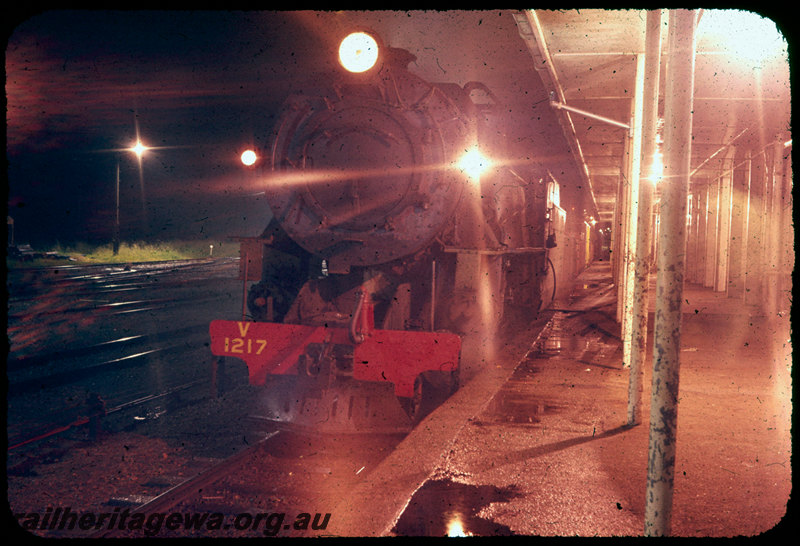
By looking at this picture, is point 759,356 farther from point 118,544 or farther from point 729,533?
point 118,544

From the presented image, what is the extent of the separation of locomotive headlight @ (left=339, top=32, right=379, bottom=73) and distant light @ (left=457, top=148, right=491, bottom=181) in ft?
3.93

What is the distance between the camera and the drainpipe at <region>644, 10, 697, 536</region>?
9.10 ft

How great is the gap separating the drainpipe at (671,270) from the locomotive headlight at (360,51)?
3.18 meters

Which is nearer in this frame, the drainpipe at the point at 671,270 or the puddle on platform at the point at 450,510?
the drainpipe at the point at 671,270

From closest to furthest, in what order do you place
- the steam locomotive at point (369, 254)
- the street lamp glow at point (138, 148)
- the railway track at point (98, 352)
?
1. the steam locomotive at point (369, 254)
2. the railway track at point (98, 352)
3. the street lamp glow at point (138, 148)

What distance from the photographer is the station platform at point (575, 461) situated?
3.31m

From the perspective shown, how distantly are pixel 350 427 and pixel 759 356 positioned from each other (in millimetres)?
5996

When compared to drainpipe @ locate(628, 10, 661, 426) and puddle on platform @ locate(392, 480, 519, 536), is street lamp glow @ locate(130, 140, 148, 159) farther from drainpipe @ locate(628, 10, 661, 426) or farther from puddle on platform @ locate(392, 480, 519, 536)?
puddle on platform @ locate(392, 480, 519, 536)

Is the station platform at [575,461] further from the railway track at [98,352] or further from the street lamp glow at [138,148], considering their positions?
the street lamp glow at [138,148]

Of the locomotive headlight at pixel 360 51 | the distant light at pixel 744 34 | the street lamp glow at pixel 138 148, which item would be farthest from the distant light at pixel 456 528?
the street lamp glow at pixel 138 148

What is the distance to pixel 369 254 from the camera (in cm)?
592

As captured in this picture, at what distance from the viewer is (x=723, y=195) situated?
1727 centimetres

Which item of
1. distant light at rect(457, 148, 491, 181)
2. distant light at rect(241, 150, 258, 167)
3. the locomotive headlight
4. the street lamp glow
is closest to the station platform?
distant light at rect(457, 148, 491, 181)

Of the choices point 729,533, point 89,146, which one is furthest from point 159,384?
point 89,146
